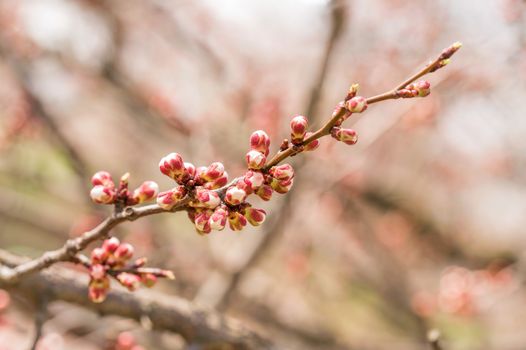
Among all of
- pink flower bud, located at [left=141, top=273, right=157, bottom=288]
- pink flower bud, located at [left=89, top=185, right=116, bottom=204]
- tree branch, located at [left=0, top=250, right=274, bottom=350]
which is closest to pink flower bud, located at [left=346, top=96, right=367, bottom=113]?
pink flower bud, located at [left=89, top=185, right=116, bottom=204]

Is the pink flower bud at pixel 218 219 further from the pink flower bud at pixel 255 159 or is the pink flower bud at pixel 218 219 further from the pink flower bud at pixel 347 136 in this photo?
the pink flower bud at pixel 347 136

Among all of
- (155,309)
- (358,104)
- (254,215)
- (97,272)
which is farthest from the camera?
(155,309)

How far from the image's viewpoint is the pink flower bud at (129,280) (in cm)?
129

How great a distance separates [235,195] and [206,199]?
60 millimetres

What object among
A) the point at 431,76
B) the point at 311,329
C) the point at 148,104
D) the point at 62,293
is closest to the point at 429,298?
the point at 311,329

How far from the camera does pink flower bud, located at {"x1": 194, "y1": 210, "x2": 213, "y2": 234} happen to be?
1.07 metres

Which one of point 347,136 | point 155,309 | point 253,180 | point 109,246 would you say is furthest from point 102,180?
point 155,309

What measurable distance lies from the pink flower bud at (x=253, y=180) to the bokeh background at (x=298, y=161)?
1.09 meters

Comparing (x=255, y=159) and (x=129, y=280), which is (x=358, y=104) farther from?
(x=129, y=280)

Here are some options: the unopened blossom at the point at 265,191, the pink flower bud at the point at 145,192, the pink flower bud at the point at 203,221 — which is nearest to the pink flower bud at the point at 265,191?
the unopened blossom at the point at 265,191

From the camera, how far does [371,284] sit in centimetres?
773

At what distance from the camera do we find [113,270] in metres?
1.32

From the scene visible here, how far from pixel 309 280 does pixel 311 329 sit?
917 millimetres

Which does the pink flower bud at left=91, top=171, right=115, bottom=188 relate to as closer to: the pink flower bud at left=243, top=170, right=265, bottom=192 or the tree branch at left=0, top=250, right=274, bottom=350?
the pink flower bud at left=243, top=170, right=265, bottom=192
